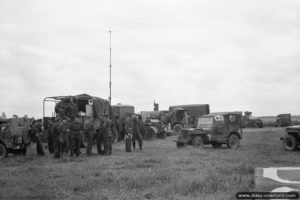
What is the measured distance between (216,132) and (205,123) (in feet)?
2.55

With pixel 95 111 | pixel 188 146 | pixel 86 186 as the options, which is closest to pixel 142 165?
pixel 86 186

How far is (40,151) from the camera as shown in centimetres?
1947

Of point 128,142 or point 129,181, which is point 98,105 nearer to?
point 128,142

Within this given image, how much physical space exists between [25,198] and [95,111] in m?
16.4

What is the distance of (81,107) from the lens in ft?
82.2

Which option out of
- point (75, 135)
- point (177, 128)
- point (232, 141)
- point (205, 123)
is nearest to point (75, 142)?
point (75, 135)

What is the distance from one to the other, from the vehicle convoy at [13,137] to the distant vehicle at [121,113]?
12381mm

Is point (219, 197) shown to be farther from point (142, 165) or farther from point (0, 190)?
point (142, 165)

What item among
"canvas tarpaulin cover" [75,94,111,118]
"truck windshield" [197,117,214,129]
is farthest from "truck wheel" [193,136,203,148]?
"canvas tarpaulin cover" [75,94,111,118]

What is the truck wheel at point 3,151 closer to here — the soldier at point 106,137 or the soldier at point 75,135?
the soldier at point 75,135

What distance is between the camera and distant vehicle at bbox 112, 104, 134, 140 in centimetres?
→ 3182

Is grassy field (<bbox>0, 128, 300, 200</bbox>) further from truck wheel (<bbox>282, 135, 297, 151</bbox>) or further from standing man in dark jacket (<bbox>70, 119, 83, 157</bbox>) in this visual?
truck wheel (<bbox>282, 135, 297, 151</bbox>)

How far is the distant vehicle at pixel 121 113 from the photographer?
104 ft

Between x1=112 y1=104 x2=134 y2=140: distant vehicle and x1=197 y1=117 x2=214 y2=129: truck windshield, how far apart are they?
370 inches
